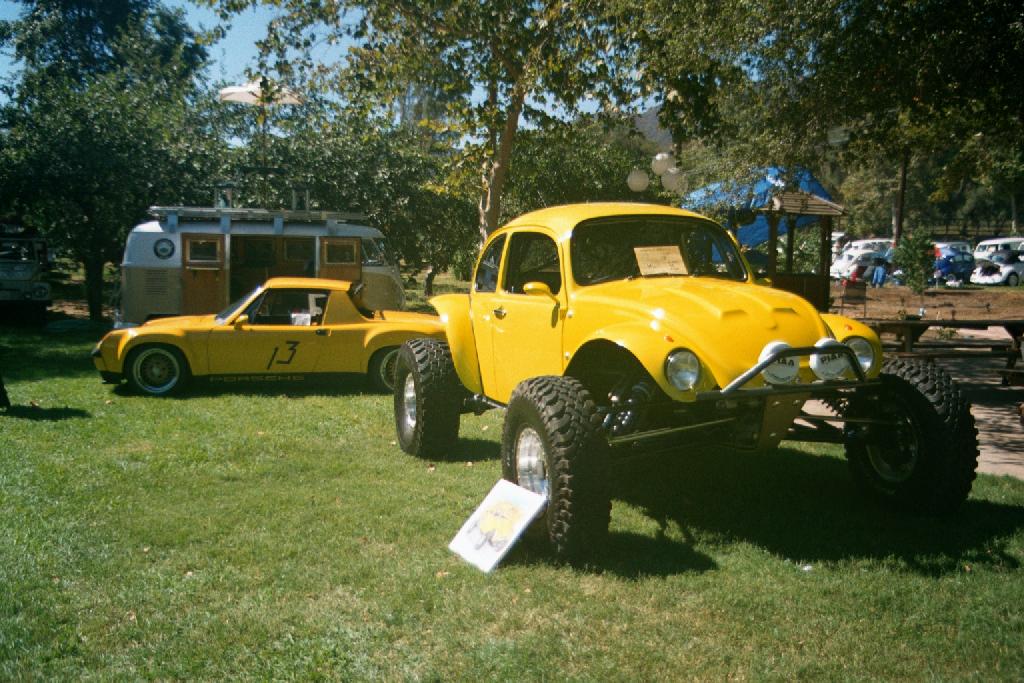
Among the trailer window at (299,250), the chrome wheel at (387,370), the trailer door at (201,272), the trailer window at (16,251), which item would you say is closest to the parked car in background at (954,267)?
the trailer window at (299,250)

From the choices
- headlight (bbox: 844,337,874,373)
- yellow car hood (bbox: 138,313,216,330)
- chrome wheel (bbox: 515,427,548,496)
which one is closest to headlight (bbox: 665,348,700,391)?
chrome wheel (bbox: 515,427,548,496)

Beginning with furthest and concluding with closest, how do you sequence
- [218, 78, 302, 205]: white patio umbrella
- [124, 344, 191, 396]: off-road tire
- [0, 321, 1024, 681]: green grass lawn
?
1. [218, 78, 302, 205]: white patio umbrella
2. [124, 344, 191, 396]: off-road tire
3. [0, 321, 1024, 681]: green grass lawn

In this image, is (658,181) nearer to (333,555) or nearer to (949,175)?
(949,175)

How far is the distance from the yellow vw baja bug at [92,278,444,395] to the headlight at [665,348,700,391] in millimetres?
6619

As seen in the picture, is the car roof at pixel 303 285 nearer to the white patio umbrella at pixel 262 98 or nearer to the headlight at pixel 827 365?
the white patio umbrella at pixel 262 98

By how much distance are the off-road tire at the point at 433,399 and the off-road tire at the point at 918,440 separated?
3.09 metres

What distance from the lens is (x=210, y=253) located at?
15836 millimetres

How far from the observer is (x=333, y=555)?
546 centimetres

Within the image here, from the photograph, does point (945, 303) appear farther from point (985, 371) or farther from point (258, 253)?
point (258, 253)

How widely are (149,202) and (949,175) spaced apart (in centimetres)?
1536

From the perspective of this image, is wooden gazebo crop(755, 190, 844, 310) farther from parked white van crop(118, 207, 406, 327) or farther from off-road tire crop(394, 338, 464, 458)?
off-road tire crop(394, 338, 464, 458)

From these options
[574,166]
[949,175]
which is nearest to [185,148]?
[574,166]

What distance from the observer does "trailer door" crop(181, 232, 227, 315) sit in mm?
15727

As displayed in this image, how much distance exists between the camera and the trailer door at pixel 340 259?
16031 millimetres
